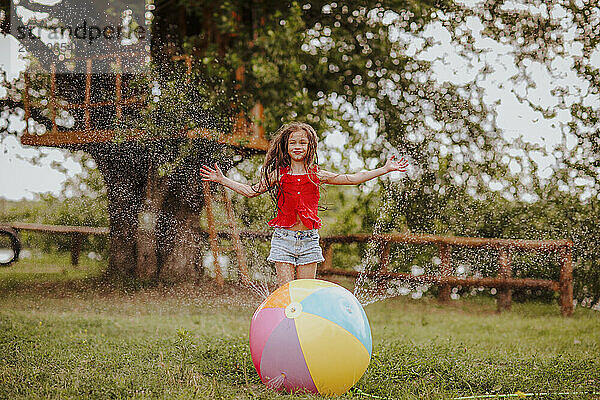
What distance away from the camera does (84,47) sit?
598cm

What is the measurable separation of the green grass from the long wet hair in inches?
40.4

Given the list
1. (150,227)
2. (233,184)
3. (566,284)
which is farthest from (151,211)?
(566,284)

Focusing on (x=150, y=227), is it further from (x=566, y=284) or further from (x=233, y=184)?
(x=566, y=284)

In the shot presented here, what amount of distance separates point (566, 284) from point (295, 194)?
12.9 feet

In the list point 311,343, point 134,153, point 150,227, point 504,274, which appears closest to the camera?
point 311,343

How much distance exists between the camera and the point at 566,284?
6098 millimetres

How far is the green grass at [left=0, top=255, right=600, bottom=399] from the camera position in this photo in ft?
9.78

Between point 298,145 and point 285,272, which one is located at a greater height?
point 298,145

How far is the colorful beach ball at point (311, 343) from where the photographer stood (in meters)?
2.68

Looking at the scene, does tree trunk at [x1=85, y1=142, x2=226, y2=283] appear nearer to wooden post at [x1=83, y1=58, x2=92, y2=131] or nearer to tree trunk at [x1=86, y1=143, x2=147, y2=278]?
tree trunk at [x1=86, y1=143, x2=147, y2=278]

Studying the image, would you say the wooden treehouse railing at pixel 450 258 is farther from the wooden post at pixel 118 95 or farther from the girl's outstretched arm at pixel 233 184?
the girl's outstretched arm at pixel 233 184

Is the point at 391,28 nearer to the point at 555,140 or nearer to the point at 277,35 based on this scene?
the point at 277,35

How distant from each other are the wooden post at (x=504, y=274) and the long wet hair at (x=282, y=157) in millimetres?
3474

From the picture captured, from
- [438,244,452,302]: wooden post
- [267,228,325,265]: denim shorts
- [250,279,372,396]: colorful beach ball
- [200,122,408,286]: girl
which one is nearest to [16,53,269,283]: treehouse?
[438,244,452,302]: wooden post
